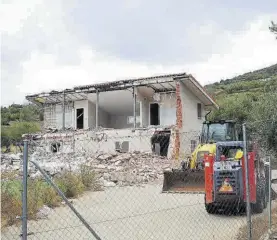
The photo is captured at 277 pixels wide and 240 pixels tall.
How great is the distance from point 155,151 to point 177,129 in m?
2.11

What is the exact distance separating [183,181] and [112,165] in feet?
32.5

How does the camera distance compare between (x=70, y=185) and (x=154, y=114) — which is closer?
(x=70, y=185)

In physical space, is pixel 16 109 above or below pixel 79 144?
above

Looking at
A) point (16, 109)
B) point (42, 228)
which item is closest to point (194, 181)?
point (42, 228)

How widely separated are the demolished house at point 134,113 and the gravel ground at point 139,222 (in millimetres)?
12173

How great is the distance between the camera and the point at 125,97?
107 feet

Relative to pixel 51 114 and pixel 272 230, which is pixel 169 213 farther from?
pixel 51 114

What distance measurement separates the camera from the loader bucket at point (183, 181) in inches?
568

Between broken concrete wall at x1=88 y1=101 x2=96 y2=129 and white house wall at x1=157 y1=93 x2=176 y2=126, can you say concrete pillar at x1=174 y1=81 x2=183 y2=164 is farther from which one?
broken concrete wall at x1=88 y1=101 x2=96 y2=129

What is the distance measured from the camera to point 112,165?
24.0 m

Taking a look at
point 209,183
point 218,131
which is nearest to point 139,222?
point 209,183

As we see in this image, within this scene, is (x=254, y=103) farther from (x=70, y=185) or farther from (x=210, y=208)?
(x=210, y=208)

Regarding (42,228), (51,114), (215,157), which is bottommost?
(42,228)

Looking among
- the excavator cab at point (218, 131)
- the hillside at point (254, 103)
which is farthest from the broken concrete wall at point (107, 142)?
the excavator cab at point (218, 131)
